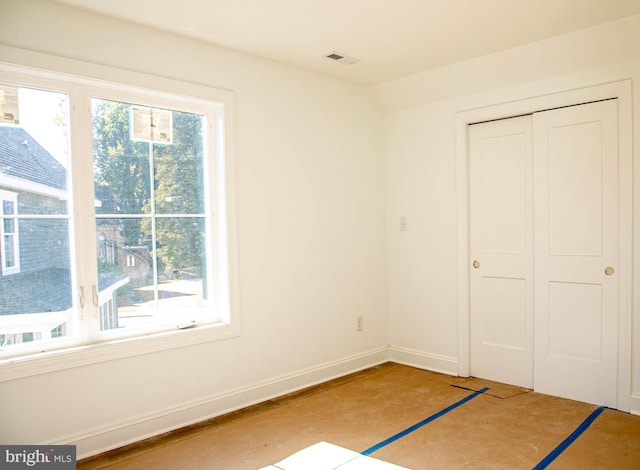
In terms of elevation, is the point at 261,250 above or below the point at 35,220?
below

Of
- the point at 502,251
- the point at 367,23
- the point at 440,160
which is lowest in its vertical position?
the point at 502,251

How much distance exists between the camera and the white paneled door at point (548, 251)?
3.36 metres

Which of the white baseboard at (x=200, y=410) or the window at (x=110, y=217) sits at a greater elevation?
the window at (x=110, y=217)

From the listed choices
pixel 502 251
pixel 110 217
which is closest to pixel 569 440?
pixel 502 251

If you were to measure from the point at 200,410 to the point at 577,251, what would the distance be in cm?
297

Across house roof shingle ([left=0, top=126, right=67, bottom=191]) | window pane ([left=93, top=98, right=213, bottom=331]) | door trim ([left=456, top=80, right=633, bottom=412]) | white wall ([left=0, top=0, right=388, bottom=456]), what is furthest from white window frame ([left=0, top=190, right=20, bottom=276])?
door trim ([left=456, top=80, right=633, bottom=412])

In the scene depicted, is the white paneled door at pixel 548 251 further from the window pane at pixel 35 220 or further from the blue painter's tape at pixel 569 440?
the window pane at pixel 35 220

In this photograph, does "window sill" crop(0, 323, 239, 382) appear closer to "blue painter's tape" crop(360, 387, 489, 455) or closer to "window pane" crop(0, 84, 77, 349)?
"window pane" crop(0, 84, 77, 349)

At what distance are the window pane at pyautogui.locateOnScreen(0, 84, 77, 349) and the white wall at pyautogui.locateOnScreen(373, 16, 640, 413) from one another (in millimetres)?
2831

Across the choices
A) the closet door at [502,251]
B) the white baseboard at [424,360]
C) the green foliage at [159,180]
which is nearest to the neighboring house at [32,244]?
the green foliage at [159,180]

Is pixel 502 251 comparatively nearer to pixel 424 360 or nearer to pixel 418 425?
pixel 424 360

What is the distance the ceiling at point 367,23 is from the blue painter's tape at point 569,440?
2639mm

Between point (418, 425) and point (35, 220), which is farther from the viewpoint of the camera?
point (418, 425)

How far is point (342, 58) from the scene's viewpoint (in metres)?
3.65
